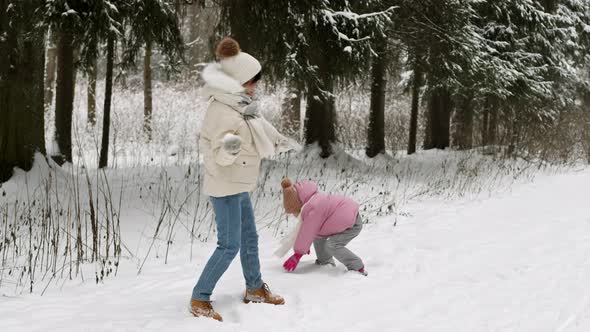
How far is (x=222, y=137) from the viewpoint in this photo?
3572 mm

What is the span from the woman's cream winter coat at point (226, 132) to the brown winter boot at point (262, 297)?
32.7 inches

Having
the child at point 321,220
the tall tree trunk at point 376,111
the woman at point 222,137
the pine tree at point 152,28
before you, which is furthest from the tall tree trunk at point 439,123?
the woman at point 222,137

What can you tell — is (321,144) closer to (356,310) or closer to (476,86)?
(476,86)

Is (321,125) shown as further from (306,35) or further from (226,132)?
(226,132)

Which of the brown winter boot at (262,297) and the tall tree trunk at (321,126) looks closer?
the brown winter boot at (262,297)

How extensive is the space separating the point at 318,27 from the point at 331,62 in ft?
2.02

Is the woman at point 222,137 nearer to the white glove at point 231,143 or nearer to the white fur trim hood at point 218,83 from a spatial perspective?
the white fur trim hood at point 218,83

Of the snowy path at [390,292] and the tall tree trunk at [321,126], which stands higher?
the tall tree trunk at [321,126]

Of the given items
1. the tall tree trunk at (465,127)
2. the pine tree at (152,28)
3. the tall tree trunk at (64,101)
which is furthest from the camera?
the tall tree trunk at (465,127)

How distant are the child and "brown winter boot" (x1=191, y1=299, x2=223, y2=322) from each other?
1.14m

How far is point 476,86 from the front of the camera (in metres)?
11.5

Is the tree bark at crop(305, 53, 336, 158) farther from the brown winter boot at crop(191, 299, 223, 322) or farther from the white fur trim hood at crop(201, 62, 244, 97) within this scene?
the brown winter boot at crop(191, 299, 223, 322)

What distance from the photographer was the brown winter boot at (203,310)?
12.0ft

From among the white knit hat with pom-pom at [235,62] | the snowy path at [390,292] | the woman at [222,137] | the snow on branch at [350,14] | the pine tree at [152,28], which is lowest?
the snowy path at [390,292]
